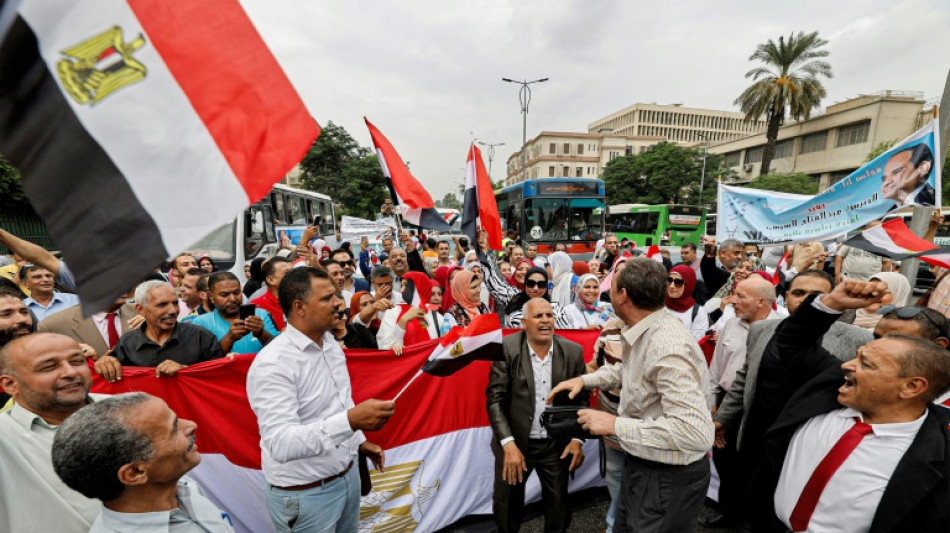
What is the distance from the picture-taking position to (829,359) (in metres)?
2.26

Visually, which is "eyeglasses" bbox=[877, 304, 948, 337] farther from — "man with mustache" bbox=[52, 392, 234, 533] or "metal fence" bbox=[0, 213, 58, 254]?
"metal fence" bbox=[0, 213, 58, 254]

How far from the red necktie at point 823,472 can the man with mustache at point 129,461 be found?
8.16 feet

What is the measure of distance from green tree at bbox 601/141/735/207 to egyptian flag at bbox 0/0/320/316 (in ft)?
139

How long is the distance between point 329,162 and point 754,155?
1942 inches

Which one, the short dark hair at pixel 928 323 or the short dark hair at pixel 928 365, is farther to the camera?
the short dark hair at pixel 928 323

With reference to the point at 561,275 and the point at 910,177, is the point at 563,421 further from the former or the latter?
the point at 561,275

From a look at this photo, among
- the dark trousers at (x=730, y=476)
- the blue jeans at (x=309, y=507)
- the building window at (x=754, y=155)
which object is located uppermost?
the building window at (x=754, y=155)

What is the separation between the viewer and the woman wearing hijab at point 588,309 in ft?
14.3

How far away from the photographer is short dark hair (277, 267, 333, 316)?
2094mm

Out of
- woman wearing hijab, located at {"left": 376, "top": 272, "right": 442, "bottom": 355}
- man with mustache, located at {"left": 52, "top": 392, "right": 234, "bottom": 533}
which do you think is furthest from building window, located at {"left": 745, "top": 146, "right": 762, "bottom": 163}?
man with mustache, located at {"left": 52, "top": 392, "right": 234, "bottom": 533}

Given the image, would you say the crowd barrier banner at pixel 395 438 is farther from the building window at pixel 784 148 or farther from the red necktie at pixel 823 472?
the building window at pixel 784 148

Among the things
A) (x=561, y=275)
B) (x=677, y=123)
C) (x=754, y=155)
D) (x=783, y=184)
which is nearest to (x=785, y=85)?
(x=783, y=184)

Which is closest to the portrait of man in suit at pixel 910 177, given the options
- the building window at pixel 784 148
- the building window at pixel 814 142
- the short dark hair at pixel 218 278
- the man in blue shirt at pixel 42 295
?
the short dark hair at pixel 218 278

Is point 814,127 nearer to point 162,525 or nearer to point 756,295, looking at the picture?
point 756,295
